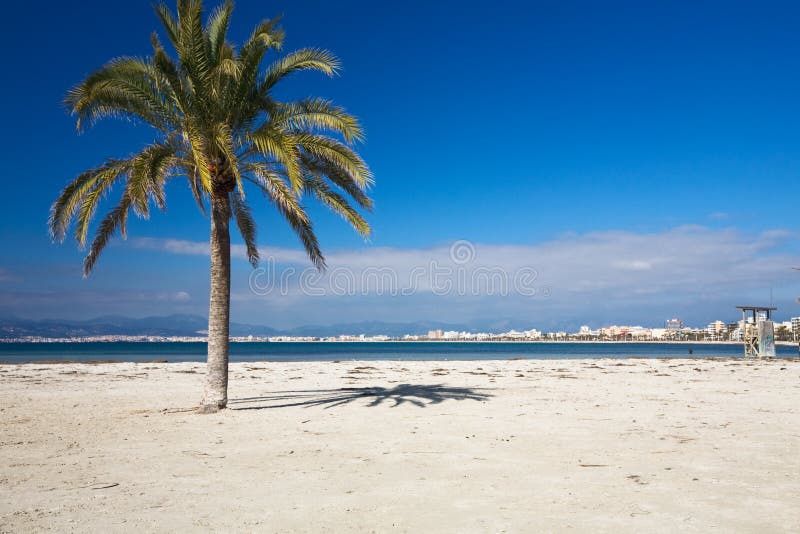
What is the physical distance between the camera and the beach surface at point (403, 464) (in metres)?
5.63

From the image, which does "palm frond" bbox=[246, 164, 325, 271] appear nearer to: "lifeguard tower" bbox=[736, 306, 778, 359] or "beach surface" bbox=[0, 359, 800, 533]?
"beach surface" bbox=[0, 359, 800, 533]

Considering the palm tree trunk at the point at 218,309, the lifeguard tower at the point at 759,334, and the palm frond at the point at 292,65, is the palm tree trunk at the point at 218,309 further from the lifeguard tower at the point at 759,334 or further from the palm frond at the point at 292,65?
the lifeguard tower at the point at 759,334

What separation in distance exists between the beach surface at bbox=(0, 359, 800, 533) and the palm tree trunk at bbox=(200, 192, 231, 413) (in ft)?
2.51

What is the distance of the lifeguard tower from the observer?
44.4m

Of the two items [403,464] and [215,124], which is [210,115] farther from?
[403,464]

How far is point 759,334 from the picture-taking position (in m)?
44.7

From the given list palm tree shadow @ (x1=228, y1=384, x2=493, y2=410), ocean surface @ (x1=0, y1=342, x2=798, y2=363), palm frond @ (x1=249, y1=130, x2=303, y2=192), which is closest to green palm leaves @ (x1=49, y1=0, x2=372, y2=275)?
palm frond @ (x1=249, y1=130, x2=303, y2=192)

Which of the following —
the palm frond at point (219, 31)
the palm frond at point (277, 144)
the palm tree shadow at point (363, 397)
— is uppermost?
the palm frond at point (219, 31)

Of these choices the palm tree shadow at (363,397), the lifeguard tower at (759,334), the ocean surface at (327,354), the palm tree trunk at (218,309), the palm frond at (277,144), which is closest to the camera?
the palm frond at (277,144)

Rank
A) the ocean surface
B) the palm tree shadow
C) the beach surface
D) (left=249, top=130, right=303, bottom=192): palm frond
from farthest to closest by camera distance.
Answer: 1. the ocean surface
2. the palm tree shadow
3. (left=249, top=130, right=303, bottom=192): palm frond
4. the beach surface

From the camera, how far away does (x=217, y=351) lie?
1370 centimetres

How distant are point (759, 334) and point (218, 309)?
4479cm

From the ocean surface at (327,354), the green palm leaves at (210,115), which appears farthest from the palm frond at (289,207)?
the ocean surface at (327,354)

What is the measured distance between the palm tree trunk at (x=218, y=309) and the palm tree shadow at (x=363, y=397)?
97 centimetres
